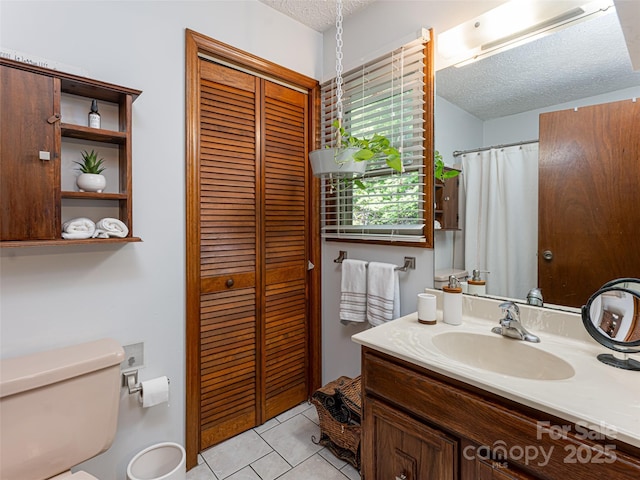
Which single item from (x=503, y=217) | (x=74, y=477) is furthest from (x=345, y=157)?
(x=74, y=477)

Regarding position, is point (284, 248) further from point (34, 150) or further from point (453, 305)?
point (34, 150)

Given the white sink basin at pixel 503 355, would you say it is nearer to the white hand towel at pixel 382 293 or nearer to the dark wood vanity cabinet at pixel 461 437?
the dark wood vanity cabinet at pixel 461 437

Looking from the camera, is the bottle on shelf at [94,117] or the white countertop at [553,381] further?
the bottle on shelf at [94,117]

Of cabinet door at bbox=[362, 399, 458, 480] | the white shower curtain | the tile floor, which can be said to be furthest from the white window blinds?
the tile floor

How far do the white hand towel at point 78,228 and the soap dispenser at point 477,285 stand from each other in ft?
5.30

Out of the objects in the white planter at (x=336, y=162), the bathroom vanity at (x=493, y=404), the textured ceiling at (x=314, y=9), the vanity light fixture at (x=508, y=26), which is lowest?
the bathroom vanity at (x=493, y=404)

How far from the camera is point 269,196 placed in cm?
190

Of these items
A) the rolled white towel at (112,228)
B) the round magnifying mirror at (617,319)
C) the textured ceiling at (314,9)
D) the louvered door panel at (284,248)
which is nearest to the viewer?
the round magnifying mirror at (617,319)

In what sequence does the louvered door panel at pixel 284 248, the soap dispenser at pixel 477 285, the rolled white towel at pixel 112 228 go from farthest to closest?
the louvered door panel at pixel 284 248
the soap dispenser at pixel 477 285
the rolled white towel at pixel 112 228

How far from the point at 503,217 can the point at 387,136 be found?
0.73 metres

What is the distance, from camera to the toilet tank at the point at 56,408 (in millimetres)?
992

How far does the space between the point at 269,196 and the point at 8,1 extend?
1268mm

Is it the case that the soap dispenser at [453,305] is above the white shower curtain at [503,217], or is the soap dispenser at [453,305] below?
below

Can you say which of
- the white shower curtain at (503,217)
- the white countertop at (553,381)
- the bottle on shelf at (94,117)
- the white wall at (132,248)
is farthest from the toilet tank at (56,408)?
the white shower curtain at (503,217)
